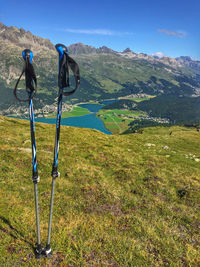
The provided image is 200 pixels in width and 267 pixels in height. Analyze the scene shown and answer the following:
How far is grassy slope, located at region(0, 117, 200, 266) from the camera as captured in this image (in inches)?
333

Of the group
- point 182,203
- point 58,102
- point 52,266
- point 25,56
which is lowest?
point 182,203

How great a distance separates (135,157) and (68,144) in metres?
11.0

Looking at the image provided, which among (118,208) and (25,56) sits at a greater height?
(25,56)

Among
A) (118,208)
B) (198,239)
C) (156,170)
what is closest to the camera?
(198,239)

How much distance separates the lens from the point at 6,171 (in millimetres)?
15492

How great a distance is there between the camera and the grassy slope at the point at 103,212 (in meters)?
8.47

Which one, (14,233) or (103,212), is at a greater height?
(14,233)

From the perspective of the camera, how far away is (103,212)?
12.5 meters

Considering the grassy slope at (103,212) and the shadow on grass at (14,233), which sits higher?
the shadow on grass at (14,233)

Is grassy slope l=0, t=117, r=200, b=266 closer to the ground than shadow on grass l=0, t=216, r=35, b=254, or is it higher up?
closer to the ground

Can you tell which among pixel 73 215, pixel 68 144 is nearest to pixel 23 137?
pixel 68 144

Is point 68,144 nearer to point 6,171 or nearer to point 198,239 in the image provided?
point 6,171

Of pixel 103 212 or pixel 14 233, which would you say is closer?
pixel 14 233

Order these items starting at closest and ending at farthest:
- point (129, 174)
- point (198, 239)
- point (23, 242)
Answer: point (23, 242)
point (198, 239)
point (129, 174)
